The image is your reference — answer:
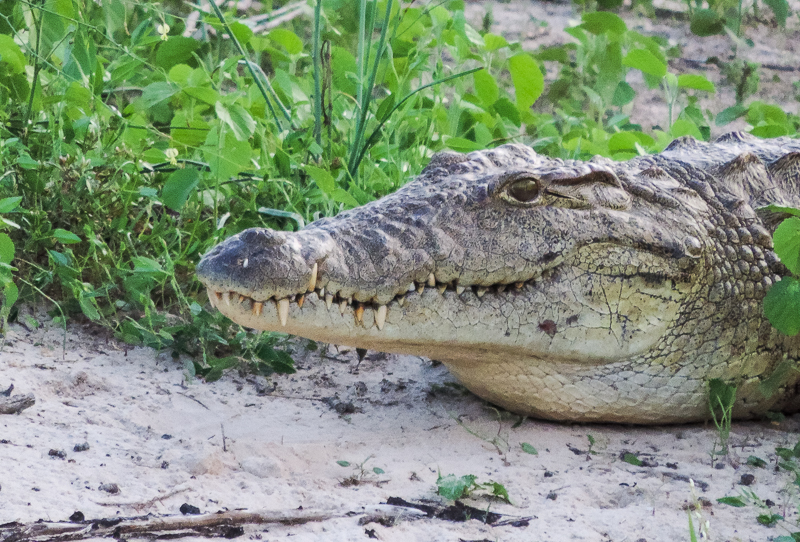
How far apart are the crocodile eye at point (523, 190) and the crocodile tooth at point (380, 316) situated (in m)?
0.63

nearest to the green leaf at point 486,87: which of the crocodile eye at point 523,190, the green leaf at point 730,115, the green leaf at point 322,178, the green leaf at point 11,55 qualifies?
the green leaf at point 730,115

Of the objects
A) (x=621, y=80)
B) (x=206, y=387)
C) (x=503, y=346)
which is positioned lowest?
(x=206, y=387)

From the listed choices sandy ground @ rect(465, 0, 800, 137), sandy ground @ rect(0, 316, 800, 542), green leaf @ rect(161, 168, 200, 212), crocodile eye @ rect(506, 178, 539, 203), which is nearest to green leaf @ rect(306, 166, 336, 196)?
green leaf @ rect(161, 168, 200, 212)

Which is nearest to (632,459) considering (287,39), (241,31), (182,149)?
(182,149)

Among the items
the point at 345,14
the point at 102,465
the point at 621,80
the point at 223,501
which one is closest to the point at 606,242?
the point at 223,501

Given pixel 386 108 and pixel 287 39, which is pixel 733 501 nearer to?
pixel 386 108

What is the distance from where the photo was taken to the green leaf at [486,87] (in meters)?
5.06

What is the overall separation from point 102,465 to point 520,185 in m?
1.58

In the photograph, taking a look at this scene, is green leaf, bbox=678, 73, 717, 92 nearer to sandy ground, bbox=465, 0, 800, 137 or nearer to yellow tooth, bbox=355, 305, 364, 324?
sandy ground, bbox=465, 0, 800, 137

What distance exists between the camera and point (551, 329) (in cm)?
296

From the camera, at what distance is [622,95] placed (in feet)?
18.3

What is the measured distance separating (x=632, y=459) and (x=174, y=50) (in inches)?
119

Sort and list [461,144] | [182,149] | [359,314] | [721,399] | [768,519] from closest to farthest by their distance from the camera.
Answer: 1. [768,519]
2. [359,314]
3. [721,399]
4. [182,149]
5. [461,144]

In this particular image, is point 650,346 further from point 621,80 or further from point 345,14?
point 621,80
